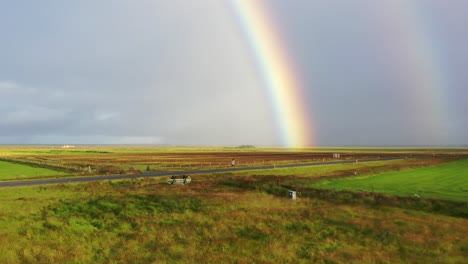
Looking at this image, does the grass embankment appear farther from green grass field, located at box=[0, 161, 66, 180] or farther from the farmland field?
green grass field, located at box=[0, 161, 66, 180]

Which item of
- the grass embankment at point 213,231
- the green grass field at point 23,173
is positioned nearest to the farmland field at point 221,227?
the grass embankment at point 213,231

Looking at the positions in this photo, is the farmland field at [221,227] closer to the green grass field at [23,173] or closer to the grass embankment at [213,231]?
the grass embankment at [213,231]

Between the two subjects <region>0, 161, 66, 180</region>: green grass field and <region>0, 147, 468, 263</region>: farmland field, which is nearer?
<region>0, 147, 468, 263</region>: farmland field

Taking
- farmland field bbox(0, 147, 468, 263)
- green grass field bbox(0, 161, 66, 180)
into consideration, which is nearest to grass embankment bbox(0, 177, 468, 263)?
farmland field bbox(0, 147, 468, 263)

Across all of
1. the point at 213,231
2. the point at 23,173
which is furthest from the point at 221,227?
the point at 23,173

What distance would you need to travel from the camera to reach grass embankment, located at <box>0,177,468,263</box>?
1698cm

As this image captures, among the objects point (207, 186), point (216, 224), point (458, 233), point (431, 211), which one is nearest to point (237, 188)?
point (207, 186)

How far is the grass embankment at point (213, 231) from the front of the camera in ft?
55.7

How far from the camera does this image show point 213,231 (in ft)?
70.8

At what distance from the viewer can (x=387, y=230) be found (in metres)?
21.9

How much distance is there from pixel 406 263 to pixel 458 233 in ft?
24.0

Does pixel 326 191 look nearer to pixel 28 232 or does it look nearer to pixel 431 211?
pixel 431 211

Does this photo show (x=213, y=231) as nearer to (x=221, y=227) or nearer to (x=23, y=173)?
(x=221, y=227)

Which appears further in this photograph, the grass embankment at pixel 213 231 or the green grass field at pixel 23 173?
the green grass field at pixel 23 173
